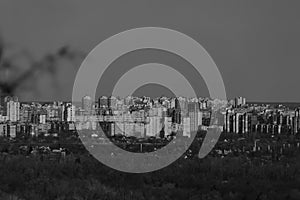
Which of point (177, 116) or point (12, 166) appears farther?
point (177, 116)

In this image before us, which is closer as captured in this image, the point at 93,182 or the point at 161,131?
the point at 93,182

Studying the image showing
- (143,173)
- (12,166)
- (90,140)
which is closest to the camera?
(12,166)

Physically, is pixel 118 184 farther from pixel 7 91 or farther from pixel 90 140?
pixel 7 91

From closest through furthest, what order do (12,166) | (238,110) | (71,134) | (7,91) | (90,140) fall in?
1. (7,91)
2. (12,166)
3. (90,140)
4. (71,134)
5. (238,110)

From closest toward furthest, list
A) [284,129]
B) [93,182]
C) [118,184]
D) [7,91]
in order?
[7,91] → [93,182] → [118,184] → [284,129]

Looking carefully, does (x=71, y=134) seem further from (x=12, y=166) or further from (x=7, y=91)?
(x=7, y=91)

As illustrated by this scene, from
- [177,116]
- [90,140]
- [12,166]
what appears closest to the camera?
[12,166]

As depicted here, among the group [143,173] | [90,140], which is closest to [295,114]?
[90,140]

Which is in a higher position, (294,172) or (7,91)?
(7,91)

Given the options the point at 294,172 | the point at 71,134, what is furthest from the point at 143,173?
the point at 71,134
